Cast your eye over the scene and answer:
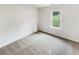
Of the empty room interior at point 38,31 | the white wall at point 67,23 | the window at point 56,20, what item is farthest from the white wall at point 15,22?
the window at point 56,20

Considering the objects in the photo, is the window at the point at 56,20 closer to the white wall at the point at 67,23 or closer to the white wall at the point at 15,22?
the white wall at the point at 67,23

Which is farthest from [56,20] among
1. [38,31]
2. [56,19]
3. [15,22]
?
[15,22]

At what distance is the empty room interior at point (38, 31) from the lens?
2.54 meters

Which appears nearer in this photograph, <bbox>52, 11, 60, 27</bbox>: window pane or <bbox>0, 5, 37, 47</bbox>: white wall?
<bbox>0, 5, 37, 47</bbox>: white wall

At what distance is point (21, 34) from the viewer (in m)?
3.04

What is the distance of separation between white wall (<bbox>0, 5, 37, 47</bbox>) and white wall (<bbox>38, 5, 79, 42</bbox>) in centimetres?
39

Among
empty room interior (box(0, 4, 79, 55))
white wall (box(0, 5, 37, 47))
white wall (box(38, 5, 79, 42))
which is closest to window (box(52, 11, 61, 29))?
empty room interior (box(0, 4, 79, 55))

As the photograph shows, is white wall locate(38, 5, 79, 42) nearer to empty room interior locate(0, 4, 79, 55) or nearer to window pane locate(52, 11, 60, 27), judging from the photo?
empty room interior locate(0, 4, 79, 55)

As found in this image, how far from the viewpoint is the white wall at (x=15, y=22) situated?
102 inches

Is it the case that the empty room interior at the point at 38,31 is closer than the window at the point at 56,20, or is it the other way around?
the empty room interior at the point at 38,31

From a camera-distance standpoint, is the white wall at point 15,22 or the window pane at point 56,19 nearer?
the white wall at point 15,22

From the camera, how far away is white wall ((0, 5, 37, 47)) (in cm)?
260

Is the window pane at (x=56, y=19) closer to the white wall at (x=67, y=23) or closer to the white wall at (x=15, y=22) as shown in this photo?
the white wall at (x=67, y=23)

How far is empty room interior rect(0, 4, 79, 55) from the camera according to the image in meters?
2.54
